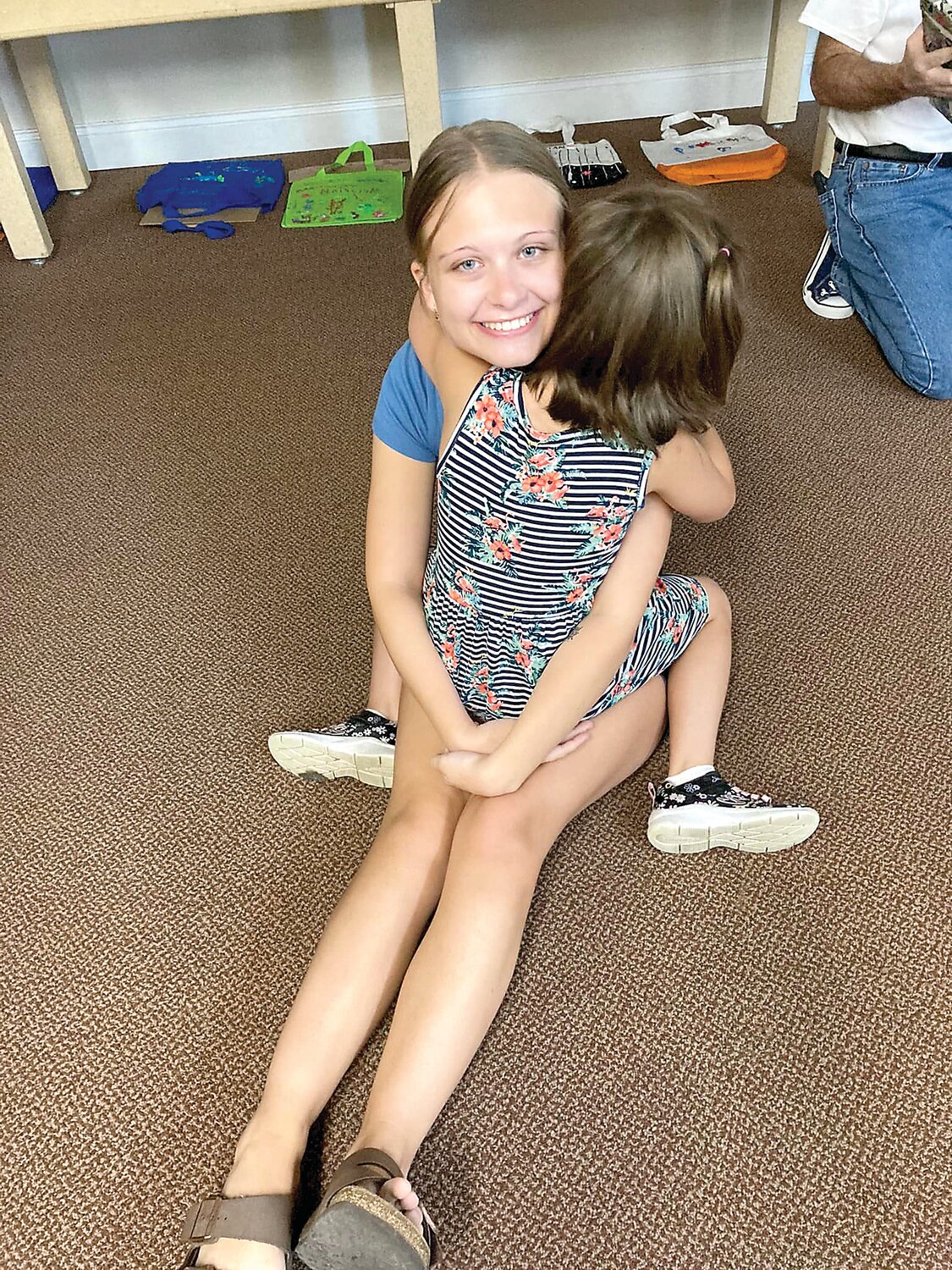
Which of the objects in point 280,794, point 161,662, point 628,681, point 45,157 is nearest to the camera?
point 628,681

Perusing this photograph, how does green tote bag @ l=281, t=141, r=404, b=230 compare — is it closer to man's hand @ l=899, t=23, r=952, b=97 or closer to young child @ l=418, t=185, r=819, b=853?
man's hand @ l=899, t=23, r=952, b=97

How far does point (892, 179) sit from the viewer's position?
1758 mm

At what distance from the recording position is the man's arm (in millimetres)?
1562

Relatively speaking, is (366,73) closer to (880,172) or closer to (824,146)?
(824,146)

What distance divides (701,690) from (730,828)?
0.52 ft

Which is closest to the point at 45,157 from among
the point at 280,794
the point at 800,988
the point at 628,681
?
the point at 280,794

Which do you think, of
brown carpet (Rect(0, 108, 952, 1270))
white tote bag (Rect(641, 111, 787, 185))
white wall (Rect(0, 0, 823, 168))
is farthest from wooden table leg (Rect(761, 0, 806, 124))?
brown carpet (Rect(0, 108, 952, 1270))

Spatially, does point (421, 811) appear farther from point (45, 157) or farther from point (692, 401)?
point (45, 157)

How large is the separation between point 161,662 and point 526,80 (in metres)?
2.08

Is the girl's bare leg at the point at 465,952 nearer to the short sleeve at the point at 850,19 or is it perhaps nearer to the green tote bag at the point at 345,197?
the short sleeve at the point at 850,19

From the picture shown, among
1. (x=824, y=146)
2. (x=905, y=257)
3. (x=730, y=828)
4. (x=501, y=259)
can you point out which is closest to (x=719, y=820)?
(x=730, y=828)

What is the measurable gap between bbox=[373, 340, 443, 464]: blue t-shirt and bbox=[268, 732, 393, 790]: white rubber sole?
35 centimetres

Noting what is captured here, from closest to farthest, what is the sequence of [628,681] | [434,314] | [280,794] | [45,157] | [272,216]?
[434,314] < [628,681] < [280,794] < [272,216] < [45,157]

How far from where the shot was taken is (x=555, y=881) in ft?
3.53
